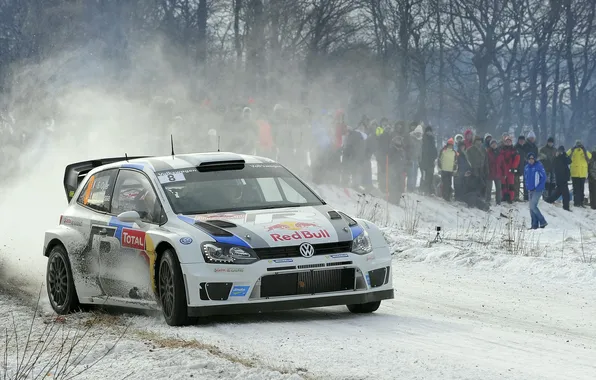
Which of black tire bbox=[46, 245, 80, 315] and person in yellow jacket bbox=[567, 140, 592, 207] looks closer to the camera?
black tire bbox=[46, 245, 80, 315]

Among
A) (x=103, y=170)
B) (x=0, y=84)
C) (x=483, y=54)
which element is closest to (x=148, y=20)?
(x=0, y=84)

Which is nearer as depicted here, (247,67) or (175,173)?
(175,173)

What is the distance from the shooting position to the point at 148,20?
139 ft

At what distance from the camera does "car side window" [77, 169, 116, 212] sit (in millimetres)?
10789

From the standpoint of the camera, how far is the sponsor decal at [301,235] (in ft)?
30.0

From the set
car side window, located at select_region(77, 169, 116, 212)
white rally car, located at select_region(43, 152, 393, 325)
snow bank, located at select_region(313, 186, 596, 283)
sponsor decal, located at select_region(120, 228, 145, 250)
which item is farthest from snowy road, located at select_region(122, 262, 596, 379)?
Result: snow bank, located at select_region(313, 186, 596, 283)

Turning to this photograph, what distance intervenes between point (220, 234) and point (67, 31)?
92.9 feet

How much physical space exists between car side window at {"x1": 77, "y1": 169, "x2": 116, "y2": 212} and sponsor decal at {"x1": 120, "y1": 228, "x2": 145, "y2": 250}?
66 centimetres

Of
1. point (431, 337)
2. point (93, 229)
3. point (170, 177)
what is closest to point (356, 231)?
point (431, 337)

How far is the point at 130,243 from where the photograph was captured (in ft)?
32.5

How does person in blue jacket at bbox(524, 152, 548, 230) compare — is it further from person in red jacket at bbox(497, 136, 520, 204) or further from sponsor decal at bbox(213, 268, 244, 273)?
sponsor decal at bbox(213, 268, 244, 273)

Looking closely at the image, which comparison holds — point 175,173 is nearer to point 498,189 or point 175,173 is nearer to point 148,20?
point 498,189

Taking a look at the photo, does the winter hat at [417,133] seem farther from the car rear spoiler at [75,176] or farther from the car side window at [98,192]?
the car side window at [98,192]

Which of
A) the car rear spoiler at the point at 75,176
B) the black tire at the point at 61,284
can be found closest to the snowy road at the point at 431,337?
the black tire at the point at 61,284
